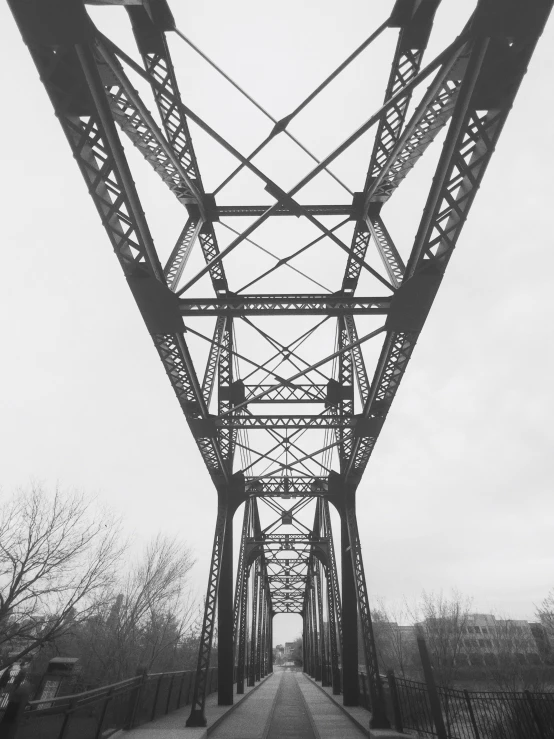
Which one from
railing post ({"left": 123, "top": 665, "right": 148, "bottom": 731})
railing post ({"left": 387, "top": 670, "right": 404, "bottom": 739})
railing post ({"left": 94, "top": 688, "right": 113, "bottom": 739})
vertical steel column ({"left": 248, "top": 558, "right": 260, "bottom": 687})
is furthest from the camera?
vertical steel column ({"left": 248, "top": 558, "right": 260, "bottom": 687})

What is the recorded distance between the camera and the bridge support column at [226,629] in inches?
582

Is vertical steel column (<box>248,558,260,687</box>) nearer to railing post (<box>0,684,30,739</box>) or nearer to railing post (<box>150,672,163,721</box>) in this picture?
railing post (<box>150,672,163,721</box>)

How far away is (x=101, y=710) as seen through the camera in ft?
27.6

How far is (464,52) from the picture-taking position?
4.98 m

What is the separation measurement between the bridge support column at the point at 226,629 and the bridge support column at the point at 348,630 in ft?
11.9

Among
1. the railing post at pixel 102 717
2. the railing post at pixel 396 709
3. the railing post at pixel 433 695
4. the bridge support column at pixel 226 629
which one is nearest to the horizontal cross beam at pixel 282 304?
the railing post at pixel 433 695

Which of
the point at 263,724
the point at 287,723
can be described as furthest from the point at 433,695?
the point at 287,723

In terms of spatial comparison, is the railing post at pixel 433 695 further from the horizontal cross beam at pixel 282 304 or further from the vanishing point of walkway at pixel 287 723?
the horizontal cross beam at pixel 282 304

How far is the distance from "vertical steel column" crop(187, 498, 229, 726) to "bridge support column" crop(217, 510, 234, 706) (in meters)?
0.66

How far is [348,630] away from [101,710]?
911 centimetres

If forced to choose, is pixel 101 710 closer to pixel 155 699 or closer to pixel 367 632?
pixel 155 699

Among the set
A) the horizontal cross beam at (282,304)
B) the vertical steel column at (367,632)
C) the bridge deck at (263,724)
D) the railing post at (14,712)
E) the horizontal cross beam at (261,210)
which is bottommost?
the railing post at (14,712)

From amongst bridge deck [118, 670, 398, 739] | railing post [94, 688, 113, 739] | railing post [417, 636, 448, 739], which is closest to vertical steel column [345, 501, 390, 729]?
bridge deck [118, 670, 398, 739]

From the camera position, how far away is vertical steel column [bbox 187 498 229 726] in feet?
35.6
